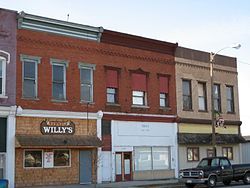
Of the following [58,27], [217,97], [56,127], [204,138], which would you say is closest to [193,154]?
[204,138]

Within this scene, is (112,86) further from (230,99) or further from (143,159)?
(230,99)

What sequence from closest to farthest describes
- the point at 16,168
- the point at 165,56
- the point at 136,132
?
the point at 16,168
the point at 136,132
the point at 165,56

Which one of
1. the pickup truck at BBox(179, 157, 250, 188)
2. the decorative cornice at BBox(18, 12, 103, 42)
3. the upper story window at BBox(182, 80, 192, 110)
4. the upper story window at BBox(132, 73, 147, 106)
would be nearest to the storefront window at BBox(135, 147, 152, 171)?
the upper story window at BBox(132, 73, 147, 106)

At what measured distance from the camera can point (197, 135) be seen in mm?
36812

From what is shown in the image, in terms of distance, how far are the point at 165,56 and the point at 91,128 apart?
29.1 feet

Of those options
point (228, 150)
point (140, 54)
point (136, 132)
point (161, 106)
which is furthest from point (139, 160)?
point (228, 150)

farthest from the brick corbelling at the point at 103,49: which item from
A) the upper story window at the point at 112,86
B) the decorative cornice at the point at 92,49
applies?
the upper story window at the point at 112,86

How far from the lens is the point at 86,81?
30.9m

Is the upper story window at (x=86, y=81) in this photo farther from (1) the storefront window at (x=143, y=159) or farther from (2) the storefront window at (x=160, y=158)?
(2) the storefront window at (x=160, y=158)

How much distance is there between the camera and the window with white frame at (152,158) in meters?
33.2

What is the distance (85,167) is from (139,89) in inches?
277

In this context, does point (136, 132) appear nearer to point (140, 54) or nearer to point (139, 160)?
point (139, 160)

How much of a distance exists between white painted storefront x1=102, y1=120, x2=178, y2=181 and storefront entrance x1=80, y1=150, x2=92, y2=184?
3.47 ft

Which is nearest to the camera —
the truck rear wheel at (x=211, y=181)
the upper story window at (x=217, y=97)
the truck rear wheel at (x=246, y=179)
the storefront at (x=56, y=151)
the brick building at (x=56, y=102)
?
the storefront at (x=56, y=151)
